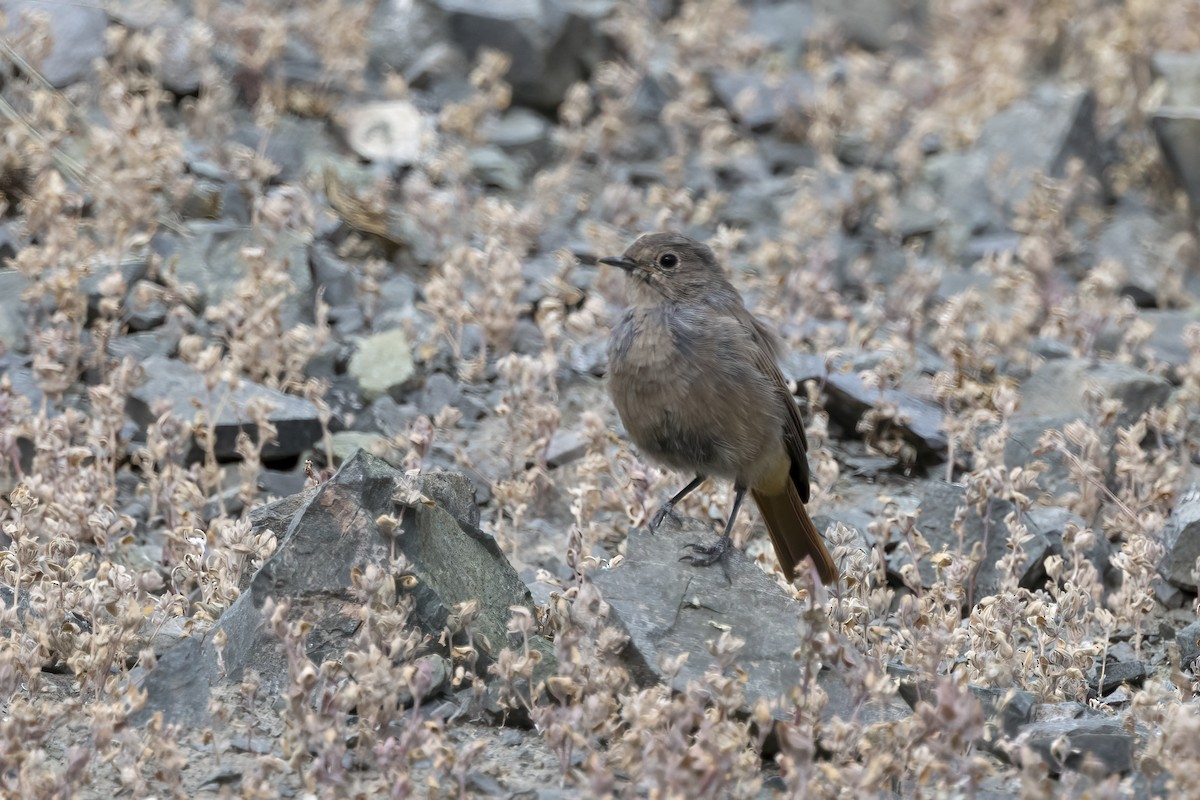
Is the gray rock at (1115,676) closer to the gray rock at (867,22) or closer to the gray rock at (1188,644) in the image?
the gray rock at (1188,644)

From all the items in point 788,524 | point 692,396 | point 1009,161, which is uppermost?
point 692,396

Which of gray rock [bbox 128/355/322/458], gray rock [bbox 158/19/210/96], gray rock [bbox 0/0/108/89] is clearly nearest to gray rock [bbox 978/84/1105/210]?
gray rock [bbox 158/19/210/96]

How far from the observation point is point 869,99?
10.8m

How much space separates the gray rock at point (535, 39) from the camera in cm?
994

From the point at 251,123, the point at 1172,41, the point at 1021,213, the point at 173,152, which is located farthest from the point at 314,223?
the point at 1172,41

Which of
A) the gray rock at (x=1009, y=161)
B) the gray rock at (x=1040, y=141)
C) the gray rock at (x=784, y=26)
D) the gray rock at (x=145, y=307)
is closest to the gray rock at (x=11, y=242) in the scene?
the gray rock at (x=145, y=307)

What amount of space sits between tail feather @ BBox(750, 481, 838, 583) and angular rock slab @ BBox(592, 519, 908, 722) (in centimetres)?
66

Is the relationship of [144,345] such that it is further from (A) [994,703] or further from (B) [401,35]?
(A) [994,703]

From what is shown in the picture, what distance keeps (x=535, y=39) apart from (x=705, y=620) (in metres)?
6.28

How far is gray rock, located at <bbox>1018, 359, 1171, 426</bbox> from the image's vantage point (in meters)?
6.98

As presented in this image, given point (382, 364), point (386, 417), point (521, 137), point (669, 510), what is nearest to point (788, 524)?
point (669, 510)

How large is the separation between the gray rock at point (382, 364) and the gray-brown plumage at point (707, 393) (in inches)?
64.8

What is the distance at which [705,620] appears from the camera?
4512 millimetres

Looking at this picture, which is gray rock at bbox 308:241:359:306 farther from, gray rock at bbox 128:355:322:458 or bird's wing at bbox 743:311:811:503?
bird's wing at bbox 743:311:811:503
